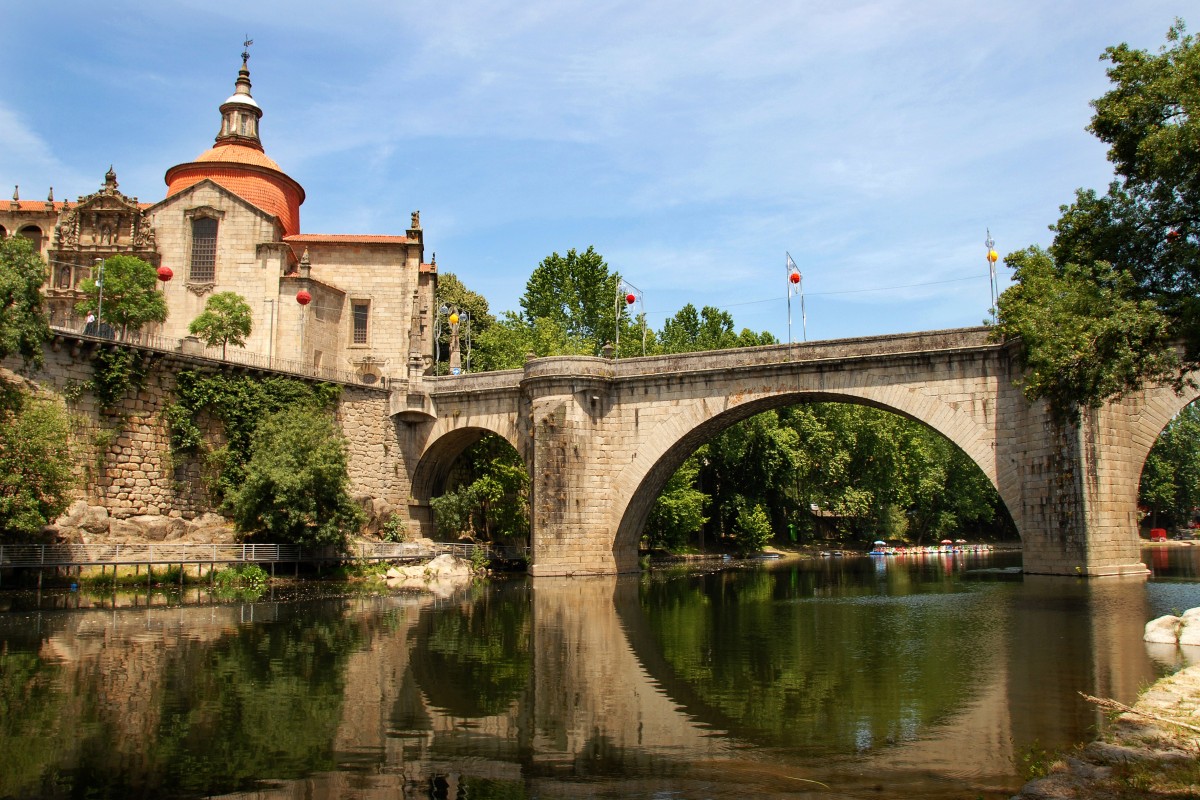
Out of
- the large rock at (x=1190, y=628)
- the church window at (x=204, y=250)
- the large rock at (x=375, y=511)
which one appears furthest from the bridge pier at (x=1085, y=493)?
the church window at (x=204, y=250)

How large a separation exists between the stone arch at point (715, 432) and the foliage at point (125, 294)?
2227 centimetres

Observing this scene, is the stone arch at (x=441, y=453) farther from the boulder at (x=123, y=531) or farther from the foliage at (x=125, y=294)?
the foliage at (x=125, y=294)

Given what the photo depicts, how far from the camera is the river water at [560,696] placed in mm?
9945

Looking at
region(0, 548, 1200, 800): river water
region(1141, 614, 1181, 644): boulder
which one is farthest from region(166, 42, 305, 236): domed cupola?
region(1141, 614, 1181, 644): boulder

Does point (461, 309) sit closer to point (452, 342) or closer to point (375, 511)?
point (452, 342)

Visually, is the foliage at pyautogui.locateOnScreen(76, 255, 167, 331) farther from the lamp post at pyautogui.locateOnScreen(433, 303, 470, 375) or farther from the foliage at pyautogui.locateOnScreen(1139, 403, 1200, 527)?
the foliage at pyautogui.locateOnScreen(1139, 403, 1200, 527)

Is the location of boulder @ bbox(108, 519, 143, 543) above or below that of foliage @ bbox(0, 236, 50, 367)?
below

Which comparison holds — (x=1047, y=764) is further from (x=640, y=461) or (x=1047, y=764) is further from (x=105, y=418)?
(x=105, y=418)

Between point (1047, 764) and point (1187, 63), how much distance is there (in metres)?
11.6

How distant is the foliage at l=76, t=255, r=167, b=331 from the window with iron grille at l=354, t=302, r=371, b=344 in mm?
9204

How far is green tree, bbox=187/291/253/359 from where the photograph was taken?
136ft

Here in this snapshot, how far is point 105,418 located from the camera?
33.1 metres

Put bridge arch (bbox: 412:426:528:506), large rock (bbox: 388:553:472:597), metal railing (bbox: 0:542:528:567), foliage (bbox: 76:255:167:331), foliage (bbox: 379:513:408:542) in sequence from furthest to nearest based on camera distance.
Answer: bridge arch (bbox: 412:426:528:506), foliage (bbox: 76:255:167:331), foliage (bbox: 379:513:408:542), large rock (bbox: 388:553:472:597), metal railing (bbox: 0:542:528:567)

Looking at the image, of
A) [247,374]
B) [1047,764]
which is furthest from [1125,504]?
[247,374]
